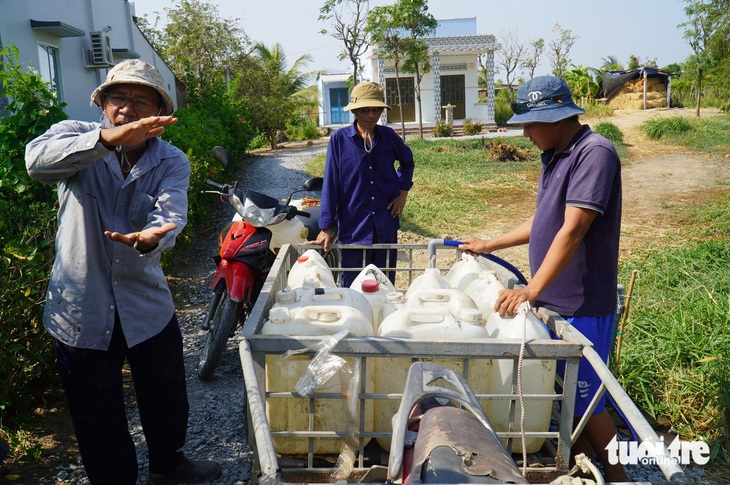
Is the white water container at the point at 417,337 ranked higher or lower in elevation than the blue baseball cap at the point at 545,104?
lower

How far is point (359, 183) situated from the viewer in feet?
12.8

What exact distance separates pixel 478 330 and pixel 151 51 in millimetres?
14865

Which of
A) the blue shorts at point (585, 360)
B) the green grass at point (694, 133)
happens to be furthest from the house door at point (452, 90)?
→ the blue shorts at point (585, 360)

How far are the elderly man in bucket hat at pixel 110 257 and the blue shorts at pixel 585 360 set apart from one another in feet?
5.41

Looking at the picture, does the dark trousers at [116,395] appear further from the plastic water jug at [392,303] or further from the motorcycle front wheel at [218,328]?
the motorcycle front wheel at [218,328]

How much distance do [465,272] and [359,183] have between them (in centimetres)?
114

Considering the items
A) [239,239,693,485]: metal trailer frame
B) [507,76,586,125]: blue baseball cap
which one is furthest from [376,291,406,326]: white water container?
[507,76,586,125]: blue baseball cap

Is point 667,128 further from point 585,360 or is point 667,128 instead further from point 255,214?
point 585,360

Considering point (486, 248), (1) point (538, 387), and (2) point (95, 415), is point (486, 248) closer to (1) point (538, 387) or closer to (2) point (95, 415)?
(1) point (538, 387)

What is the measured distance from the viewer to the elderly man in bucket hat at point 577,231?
2.26m

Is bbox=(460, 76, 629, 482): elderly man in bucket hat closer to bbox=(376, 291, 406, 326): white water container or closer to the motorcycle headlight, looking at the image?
bbox=(376, 291, 406, 326): white water container

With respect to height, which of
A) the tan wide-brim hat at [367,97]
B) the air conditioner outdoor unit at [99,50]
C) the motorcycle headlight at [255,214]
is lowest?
the motorcycle headlight at [255,214]

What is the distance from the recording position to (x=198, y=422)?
11.3ft

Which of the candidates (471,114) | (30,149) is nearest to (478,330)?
(30,149)
